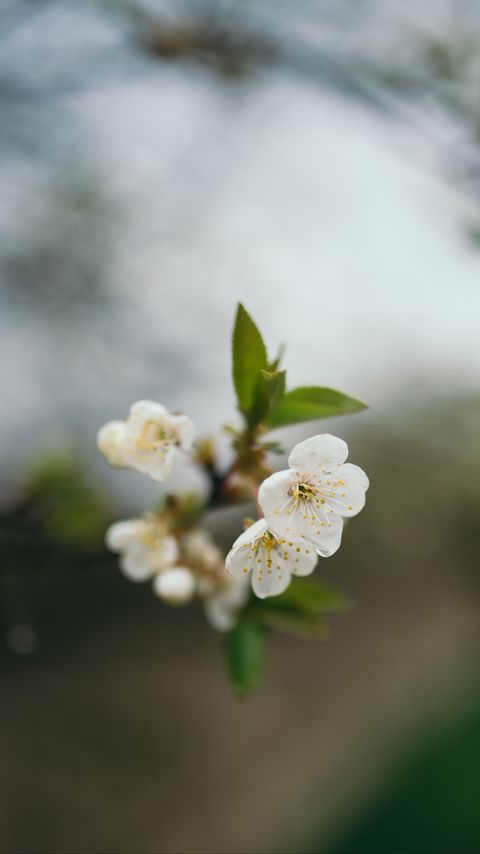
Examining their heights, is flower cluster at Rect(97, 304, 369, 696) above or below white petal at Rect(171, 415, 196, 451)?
below

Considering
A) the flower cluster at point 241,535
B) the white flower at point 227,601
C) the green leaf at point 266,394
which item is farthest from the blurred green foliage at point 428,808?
the green leaf at point 266,394

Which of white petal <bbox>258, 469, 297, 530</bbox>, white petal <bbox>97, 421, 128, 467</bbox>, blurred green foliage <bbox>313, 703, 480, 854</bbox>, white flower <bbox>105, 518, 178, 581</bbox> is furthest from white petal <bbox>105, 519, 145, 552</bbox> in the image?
blurred green foliage <bbox>313, 703, 480, 854</bbox>

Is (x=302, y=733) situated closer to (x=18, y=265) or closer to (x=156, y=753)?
(x=156, y=753)

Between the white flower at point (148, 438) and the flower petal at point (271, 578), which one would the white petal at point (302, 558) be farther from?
the white flower at point (148, 438)

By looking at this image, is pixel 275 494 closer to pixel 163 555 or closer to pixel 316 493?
pixel 316 493

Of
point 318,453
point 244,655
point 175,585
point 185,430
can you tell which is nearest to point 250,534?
point 318,453

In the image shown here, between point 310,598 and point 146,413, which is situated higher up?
point 146,413

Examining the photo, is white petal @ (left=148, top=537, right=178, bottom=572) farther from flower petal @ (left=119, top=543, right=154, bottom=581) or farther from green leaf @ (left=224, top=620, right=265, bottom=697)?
green leaf @ (left=224, top=620, right=265, bottom=697)
